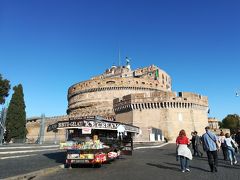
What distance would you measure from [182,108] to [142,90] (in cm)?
1813

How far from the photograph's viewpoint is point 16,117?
41031 millimetres

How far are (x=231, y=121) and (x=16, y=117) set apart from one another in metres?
64.5

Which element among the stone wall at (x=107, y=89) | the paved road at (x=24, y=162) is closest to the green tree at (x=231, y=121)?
the stone wall at (x=107, y=89)

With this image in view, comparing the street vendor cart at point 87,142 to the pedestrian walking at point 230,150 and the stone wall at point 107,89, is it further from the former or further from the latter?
the stone wall at point 107,89

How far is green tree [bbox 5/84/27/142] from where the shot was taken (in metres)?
40.1

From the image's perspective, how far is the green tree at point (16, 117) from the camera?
132 ft

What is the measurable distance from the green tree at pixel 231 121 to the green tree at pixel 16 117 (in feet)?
203

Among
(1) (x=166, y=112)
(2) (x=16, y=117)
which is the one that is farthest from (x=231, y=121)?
(2) (x=16, y=117)

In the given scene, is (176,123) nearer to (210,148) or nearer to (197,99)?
(197,99)

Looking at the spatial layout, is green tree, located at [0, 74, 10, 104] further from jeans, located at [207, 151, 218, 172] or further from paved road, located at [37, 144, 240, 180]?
jeans, located at [207, 151, 218, 172]

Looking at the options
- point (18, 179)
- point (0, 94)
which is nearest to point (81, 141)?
point (18, 179)

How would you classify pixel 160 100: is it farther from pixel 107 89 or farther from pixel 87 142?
pixel 87 142

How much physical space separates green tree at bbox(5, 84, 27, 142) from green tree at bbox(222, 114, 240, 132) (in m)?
61.8

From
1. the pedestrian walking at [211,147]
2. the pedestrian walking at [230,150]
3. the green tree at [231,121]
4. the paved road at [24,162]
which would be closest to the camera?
the paved road at [24,162]
